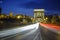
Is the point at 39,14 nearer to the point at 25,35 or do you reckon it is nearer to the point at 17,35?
the point at 25,35

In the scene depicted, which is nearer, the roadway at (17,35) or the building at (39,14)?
the roadway at (17,35)

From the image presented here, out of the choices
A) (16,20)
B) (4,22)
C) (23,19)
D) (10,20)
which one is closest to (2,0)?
(4,22)

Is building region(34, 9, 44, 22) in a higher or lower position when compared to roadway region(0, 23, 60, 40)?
higher

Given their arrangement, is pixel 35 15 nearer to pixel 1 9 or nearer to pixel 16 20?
pixel 16 20

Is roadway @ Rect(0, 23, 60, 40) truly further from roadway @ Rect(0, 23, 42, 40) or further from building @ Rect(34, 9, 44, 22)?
building @ Rect(34, 9, 44, 22)

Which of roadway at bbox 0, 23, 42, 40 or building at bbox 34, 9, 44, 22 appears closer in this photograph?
roadway at bbox 0, 23, 42, 40

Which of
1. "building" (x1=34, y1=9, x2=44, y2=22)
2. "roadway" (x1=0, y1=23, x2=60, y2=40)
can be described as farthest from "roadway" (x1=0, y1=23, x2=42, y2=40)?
"building" (x1=34, y1=9, x2=44, y2=22)

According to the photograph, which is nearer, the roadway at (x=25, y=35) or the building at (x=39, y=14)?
the roadway at (x=25, y=35)

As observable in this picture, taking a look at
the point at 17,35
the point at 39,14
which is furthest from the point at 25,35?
the point at 39,14

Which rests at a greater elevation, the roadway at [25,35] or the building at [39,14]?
the building at [39,14]

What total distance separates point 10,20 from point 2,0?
12.6ft

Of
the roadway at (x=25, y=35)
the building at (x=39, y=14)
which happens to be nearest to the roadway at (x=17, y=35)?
the roadway at (x=25, y=35)

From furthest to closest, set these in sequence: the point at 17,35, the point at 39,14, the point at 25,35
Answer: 1. the point at 39,14
2. the point at 25,35
3. the point at 17,35

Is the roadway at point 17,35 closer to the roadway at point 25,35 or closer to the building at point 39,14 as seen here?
the roadway at point 25,35
